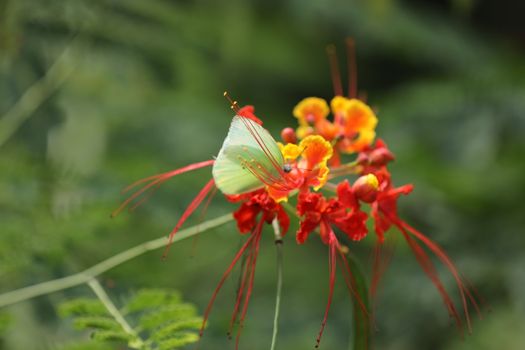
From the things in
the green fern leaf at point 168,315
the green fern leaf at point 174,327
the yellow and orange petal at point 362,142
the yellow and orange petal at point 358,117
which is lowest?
the green fern leaf at point 174,327

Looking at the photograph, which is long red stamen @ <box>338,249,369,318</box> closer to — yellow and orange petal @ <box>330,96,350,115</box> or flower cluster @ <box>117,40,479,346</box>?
flower cluster @ <box>117,40,479,346</box>

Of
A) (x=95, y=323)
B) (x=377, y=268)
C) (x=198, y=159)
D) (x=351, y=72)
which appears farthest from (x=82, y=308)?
(x=351, y=72)

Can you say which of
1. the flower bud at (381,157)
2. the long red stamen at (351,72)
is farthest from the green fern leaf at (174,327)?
the long red stamen at (351,72)

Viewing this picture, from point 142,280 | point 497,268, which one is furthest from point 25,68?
point 497,268

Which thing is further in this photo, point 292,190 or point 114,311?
point 114,311

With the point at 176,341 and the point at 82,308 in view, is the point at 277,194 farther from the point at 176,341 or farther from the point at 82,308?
the point at 82,308

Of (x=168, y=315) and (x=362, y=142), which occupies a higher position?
(x=362, y=142)

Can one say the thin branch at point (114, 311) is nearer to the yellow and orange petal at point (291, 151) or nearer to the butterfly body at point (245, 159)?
the butterfly body at point (245, 159)
